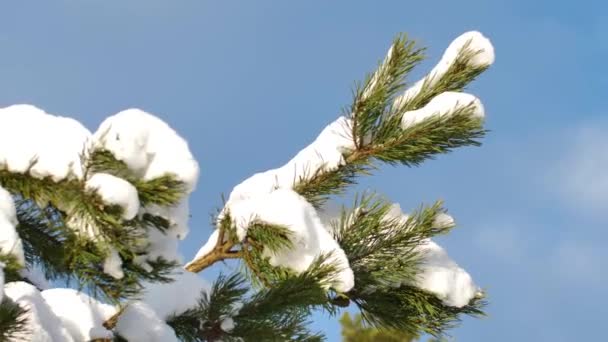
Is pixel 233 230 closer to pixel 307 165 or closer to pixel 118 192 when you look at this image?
pixel 307 165

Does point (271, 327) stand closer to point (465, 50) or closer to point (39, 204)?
point (39, 204)

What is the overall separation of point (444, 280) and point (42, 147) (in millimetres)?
2041

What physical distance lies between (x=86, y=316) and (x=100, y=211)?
44.6 inches

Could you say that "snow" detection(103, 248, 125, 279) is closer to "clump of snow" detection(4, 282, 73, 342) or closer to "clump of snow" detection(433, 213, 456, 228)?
"clump of snow" detection(4, 282, 73, 342)

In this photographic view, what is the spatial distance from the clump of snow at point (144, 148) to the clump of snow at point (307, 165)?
1.33 metres

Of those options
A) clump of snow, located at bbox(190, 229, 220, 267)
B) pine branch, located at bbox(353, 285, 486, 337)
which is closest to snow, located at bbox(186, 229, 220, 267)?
clump of snow, located at bbox(190, 229, 220, 267)

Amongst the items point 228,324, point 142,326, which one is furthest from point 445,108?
point 142,326

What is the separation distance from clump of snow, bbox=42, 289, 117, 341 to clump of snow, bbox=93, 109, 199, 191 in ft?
3.58

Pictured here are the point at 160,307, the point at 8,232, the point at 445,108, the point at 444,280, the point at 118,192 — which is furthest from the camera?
the point at 445,108

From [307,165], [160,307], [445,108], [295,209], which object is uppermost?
[445,108]

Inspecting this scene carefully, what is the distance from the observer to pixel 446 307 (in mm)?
4641

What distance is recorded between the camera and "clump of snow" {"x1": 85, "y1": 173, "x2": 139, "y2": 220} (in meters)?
3.08

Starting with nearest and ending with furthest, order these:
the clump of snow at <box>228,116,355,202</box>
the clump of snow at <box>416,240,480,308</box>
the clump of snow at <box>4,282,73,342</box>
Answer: the clump of snow at <box>4,282,73,342</box>
the clump of snow at <box>416,240,480,308</box>
the clump of snow at <box>228,116,355,202</box>

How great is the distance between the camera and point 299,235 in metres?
4.04
